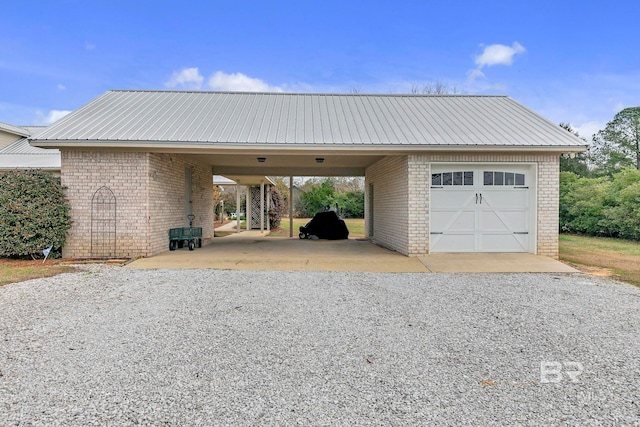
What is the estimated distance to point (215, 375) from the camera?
311cm

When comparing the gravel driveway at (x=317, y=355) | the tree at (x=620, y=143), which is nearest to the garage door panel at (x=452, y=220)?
the gravel driveway at (x=317, y=355)

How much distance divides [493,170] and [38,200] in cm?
1103

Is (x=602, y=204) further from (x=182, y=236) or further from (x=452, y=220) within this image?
(x=182, y=236)

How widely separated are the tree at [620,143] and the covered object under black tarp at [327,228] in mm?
19370

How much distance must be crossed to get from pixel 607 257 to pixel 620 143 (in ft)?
65.4

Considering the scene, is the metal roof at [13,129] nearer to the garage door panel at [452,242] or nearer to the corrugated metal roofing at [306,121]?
the corrugated metal roofing at [306,121]

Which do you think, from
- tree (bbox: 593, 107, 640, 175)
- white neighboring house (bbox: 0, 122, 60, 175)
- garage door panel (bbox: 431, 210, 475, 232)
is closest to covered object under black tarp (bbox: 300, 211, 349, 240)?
garage door panel (bbox: 431, 210, 475, 232)

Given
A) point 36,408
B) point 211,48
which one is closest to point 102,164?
point 36,408

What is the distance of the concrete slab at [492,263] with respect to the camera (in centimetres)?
804

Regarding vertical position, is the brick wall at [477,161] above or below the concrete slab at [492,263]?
above

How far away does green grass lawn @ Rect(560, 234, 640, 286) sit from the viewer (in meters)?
8.00

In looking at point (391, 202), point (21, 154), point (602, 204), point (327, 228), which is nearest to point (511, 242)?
point (391, 202)

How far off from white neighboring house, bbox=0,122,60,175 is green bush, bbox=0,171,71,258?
183 inches

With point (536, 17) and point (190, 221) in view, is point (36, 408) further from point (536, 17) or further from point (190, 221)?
point (536, 17)
